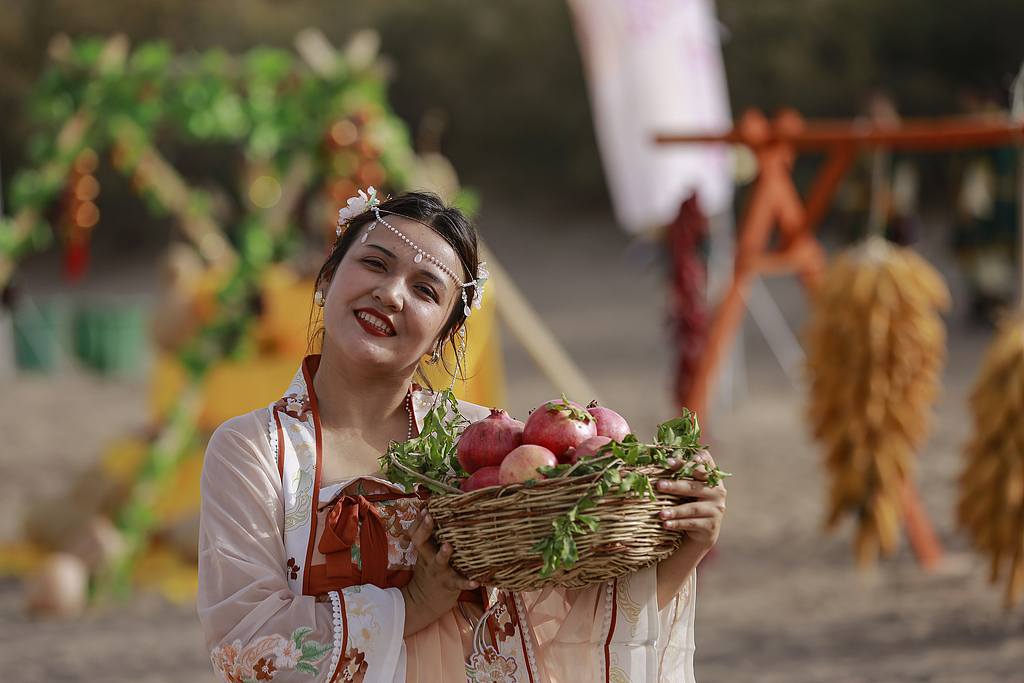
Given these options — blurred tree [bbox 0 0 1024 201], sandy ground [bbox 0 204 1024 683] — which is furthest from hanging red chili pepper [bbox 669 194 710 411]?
blurred tree [bbox 0 0 1024 201]

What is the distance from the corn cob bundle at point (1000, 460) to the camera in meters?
3.62

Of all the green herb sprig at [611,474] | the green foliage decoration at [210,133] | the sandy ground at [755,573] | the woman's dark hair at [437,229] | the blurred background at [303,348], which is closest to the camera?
the green herb sprig at [611,474]

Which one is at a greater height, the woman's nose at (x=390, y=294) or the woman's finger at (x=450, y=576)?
the woman's nose at (x=390, y=294)

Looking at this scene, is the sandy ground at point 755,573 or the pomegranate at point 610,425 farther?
the sandy ground at point 755,573

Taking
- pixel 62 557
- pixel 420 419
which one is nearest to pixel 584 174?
pixel 62 557

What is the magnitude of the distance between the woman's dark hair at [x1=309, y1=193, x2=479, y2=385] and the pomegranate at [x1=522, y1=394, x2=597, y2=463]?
0.30 m

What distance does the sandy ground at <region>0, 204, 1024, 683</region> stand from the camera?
4336 mm

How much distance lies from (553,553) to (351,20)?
26.5 meters

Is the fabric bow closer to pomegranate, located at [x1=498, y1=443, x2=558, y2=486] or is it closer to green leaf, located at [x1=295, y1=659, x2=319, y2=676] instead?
green leaf, located at [x1=295, y1=659, x2=319, y2=676]

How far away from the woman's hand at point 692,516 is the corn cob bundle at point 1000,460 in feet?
8.17

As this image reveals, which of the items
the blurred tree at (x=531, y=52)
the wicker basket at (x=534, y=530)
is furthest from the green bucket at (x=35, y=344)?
the wicker basket at (x=534, y=530)

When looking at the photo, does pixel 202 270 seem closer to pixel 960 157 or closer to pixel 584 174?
pixel 960 157

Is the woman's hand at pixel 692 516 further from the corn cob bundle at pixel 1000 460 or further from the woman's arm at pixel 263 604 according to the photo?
the corn cob bundle at pixel 1000 460

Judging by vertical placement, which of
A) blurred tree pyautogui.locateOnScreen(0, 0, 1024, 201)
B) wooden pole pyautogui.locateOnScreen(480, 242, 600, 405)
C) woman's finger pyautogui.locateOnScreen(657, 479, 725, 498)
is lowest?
woman's finger pyautogui.locateOnScreen(657, 479, 725, 498)
